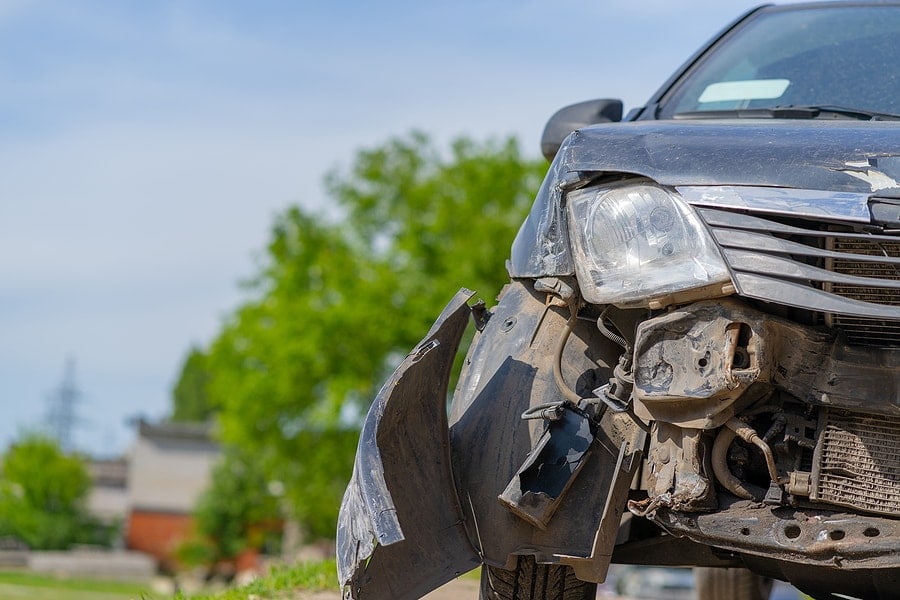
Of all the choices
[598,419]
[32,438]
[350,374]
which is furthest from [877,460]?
[32,438]

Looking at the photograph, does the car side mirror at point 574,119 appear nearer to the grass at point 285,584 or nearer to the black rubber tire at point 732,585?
the grass at point 285,584

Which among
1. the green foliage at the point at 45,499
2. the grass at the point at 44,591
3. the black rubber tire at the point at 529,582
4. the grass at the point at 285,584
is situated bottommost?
the green foliage at the point at 45,499

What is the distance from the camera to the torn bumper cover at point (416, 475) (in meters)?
3.74

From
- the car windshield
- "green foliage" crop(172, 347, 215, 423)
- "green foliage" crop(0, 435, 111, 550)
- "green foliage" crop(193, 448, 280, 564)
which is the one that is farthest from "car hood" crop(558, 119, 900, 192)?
"green foliage" crop(172, 347, 215, 423)

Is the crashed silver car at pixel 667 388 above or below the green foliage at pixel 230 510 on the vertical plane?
above

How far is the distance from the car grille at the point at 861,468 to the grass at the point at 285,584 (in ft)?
11.0

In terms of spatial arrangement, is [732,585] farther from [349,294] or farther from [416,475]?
[349,294]

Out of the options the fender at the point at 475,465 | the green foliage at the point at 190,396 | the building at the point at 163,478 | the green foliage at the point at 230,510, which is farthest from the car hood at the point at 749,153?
the green foliage at the point at 190,396

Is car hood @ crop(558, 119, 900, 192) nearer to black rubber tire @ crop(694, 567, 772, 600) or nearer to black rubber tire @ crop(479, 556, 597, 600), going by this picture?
black rubber tire @ crop(479, 556, 597, 600)

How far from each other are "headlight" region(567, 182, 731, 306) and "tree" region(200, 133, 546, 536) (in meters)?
26.4

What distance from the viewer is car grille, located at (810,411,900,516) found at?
11.4 feet

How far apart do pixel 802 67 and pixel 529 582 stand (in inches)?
85.9

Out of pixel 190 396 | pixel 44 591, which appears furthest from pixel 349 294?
pixel 190 396

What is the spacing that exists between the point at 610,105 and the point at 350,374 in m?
26.8
